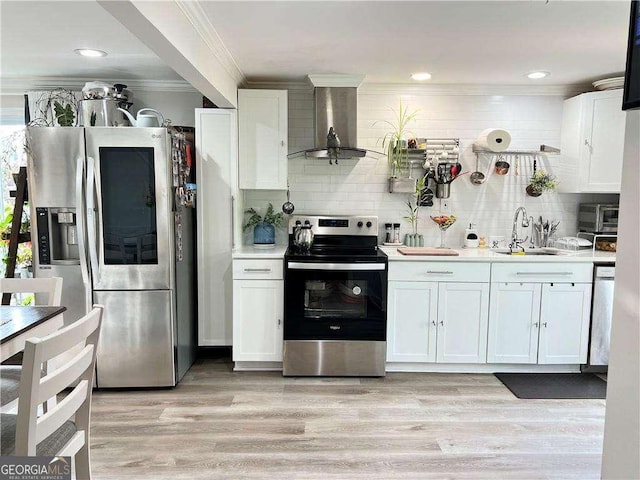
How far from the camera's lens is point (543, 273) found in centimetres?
324

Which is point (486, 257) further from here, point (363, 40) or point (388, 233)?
point (363, 40)

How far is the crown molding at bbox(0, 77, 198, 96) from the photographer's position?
3.62 m

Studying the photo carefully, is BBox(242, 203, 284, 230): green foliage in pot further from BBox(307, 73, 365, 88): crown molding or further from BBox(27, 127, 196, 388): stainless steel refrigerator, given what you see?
BBox(307, 73, 365, 88): crown molding

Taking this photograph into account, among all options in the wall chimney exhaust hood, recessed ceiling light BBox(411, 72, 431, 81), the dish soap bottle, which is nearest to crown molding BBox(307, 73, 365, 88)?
the wall chimney exhaust hood

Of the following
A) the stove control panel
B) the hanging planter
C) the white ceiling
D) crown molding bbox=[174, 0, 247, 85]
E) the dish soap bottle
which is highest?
the white ceiling

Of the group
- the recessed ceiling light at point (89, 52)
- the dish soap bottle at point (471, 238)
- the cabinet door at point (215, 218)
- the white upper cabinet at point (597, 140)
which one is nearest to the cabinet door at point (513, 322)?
the dish soap bottle at point (471, 238)

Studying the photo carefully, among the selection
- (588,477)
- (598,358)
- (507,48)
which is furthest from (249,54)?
(598,358)

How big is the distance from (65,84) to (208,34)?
1960 millimetres

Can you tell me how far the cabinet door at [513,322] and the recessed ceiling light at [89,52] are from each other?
3345 mm

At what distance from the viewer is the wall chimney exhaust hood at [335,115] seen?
3.47 meters

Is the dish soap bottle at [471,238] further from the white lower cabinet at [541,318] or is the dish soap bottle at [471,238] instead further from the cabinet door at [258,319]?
the cabinet door at [258,319]

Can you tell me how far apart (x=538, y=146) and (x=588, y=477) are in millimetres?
2722

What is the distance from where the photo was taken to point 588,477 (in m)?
2.14

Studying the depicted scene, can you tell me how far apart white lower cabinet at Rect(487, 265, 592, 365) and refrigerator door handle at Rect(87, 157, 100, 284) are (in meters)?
2.92
